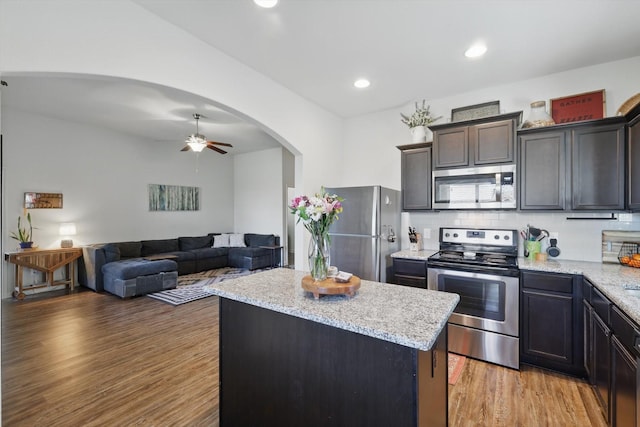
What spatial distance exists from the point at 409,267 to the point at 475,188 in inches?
43.5

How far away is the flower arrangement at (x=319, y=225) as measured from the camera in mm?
1585

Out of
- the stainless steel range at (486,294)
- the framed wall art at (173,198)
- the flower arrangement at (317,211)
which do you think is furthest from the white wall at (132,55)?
the framed wall art at (173,198)

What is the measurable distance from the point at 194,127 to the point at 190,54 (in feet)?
10.8

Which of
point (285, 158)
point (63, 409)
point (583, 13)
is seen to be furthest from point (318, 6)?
point (285, 158)

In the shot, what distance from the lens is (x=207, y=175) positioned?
304 inches

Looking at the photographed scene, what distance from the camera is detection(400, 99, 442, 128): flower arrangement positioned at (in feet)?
11.9

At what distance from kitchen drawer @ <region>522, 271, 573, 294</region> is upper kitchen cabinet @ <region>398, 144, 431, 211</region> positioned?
119 centimetres

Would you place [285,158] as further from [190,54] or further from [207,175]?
[190,54]

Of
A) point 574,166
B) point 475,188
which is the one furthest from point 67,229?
point 574,166

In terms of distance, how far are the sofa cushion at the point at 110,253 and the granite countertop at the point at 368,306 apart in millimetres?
4350

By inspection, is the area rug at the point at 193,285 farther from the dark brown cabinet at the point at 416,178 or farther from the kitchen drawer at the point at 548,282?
the kitchen drawer at the point at 548,282

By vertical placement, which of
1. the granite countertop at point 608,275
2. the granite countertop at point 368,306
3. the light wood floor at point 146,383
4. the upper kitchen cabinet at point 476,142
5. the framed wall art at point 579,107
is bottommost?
the light wood floor at point 146,383

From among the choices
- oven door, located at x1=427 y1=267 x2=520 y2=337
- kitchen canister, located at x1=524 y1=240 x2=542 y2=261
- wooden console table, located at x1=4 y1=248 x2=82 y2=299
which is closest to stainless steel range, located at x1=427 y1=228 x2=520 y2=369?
oven door, located at x1=427 y1=267 x2=520 y2=337

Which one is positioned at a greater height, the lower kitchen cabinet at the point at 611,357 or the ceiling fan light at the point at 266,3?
the ceiling fan light at the point at 266,3
